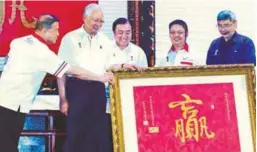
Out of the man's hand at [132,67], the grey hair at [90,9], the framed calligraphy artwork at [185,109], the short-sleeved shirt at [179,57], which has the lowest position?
the framed calligraphy artwork at [185,109]

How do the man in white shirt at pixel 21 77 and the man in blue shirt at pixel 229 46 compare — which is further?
the man in blue shirt at pixel 229 46

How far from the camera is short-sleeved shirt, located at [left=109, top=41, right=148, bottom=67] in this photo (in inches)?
74.1

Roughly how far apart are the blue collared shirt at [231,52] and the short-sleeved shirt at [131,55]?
31 centimetres

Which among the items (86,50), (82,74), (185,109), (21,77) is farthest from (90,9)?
(185,109)

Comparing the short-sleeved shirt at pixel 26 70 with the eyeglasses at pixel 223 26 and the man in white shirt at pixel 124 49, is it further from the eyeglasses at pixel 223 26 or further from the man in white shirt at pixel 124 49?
the eyeglasses at pixel 223 26

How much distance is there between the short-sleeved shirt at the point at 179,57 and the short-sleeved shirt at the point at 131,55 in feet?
0.25

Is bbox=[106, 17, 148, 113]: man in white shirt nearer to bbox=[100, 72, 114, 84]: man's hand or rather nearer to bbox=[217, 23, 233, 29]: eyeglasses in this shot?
bbox=[100, 72, 114, 84]: man's hand

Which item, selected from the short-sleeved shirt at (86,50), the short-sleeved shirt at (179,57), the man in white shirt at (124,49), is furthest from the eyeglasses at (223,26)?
the short-sleeved shirt at (86,50)

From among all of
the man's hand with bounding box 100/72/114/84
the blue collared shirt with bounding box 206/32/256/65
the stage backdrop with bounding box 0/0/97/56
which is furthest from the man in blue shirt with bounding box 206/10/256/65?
the stage backdrop with bounding box 0/0/97/56

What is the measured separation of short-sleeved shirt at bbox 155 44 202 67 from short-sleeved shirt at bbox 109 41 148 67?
0.25 feet

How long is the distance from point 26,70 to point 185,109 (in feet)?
2.36

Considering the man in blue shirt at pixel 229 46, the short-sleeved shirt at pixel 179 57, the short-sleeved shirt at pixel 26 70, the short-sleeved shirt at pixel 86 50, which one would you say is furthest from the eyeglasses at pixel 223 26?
the short-sleeved shirt at pixel 26 70

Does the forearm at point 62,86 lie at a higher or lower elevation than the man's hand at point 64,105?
higher

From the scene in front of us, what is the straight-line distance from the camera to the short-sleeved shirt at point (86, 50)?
71.9 inches
